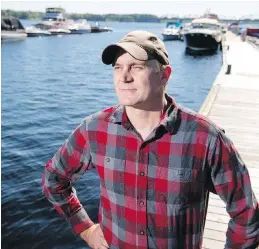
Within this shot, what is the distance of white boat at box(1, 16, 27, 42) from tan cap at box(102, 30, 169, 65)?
213 ft

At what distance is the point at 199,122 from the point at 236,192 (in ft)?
1.47

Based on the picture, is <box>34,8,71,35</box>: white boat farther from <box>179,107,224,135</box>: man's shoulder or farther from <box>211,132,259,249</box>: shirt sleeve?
<box>211,132,259,249</box>: shirt sleeve

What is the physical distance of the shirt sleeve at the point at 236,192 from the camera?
1861mm

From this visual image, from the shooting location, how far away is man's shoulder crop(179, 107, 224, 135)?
1873 millimetres

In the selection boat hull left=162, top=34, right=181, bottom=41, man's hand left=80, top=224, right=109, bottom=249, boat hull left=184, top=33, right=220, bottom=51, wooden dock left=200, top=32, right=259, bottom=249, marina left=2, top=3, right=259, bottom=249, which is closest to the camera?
man's hand left=80, top=224, right=109, bottom=249

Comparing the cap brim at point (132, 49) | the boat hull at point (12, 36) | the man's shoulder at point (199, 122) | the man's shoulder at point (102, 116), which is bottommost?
the boat hull at point (12, 36)

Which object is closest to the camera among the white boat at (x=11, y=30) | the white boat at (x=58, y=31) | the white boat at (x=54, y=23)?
the white boat at (x=11, y=30)

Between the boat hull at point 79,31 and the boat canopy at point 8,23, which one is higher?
the boat canopy at point 8,23

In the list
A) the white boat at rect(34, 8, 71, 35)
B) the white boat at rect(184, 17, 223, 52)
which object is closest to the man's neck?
the white boat at rect(184, 17, 223, 52)

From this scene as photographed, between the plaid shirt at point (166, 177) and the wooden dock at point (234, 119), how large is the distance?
7.44 feet

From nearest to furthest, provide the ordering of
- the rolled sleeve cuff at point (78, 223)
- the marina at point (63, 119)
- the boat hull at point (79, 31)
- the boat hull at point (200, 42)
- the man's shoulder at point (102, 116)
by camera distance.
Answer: the man's shoulder at point (102, 116), the rolled sleeve cuff at point (78, 223), the marina at point (63, 119), the boat hull at point (200, 42), the boat hull at point (79, 31)

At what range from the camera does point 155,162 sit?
1946mm

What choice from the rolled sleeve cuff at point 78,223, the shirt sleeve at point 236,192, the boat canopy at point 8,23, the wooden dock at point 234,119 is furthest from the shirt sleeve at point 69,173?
the boat canopy at point 8,23

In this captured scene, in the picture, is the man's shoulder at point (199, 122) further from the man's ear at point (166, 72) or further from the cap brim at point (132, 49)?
the cap brim at point (132, 49)
